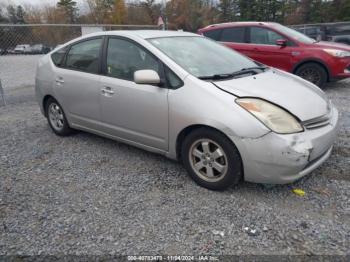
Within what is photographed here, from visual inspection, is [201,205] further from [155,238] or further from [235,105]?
[235,105]

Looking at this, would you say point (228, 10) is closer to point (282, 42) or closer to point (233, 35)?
point (233, 35)

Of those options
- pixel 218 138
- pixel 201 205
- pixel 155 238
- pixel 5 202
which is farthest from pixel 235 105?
pixel 5 202

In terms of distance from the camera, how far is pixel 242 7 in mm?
39344

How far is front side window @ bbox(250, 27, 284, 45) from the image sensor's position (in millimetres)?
7559

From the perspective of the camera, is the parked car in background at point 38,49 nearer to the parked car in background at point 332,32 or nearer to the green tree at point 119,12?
the parked car in background at point 332,32

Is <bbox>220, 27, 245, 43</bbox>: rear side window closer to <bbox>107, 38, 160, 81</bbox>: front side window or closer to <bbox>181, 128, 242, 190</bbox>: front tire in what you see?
<bbox>107, 38, 160, 81</bbox>: front side window

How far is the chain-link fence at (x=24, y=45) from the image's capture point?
24.7 feet

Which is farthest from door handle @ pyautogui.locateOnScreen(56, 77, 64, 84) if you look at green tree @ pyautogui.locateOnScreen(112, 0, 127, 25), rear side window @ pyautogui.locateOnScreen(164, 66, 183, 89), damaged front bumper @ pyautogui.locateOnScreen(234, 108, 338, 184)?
green tree @ pyautogui.locateOnScreen(112, 0, 127, 25)

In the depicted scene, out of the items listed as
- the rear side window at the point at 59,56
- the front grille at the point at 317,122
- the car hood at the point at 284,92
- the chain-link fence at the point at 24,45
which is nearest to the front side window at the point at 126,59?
the car hood at the point at 284,92

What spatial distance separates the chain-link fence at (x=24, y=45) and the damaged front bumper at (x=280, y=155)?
6425mm

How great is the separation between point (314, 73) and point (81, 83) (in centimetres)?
561

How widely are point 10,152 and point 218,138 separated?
3034 millimetres

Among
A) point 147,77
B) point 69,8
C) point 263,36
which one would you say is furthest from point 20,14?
point 147,77

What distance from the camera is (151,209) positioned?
277 centimetres
